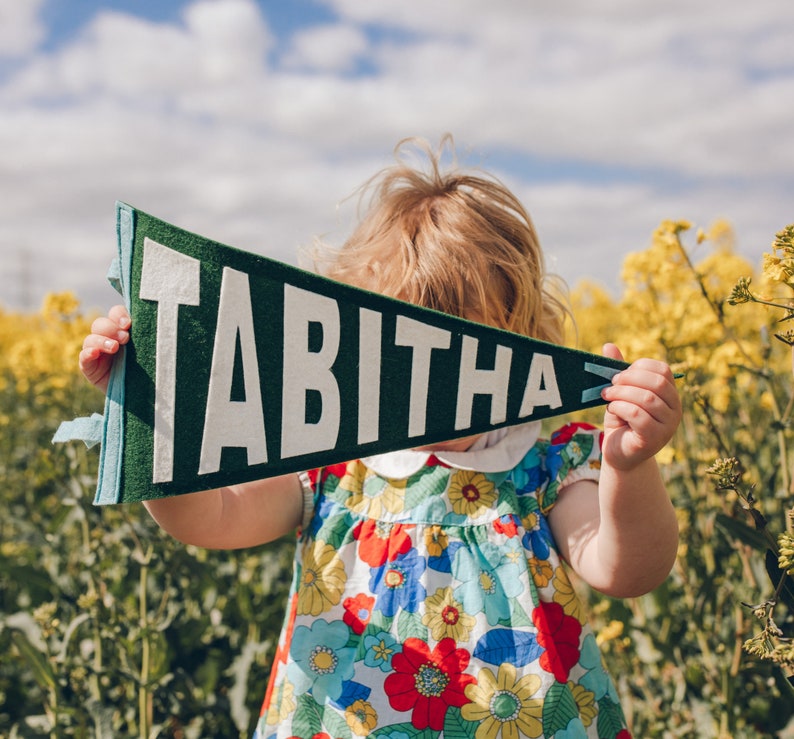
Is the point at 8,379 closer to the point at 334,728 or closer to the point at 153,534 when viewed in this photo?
the point at 153,534

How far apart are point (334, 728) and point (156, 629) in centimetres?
67

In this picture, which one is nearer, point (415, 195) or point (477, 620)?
point (477, 620)

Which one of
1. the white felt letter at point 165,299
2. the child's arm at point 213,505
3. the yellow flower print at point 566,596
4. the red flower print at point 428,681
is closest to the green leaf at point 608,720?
the yellow flower print at point 566,596

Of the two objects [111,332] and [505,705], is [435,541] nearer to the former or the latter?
[505,705]

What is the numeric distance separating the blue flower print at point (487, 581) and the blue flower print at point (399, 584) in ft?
0.19

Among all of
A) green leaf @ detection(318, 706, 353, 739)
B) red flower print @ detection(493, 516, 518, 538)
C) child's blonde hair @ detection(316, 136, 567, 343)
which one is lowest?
green leaf @ detection(318, 706, 353, 739)

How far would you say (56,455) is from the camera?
189 centimetres

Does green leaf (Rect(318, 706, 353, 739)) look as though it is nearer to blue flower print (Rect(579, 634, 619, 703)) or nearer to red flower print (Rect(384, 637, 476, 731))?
red flower print (Rect(384, 637, 476, 731))

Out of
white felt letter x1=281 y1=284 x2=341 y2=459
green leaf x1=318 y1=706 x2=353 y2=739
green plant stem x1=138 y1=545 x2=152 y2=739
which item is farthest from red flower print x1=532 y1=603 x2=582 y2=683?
green plant stem x1=138 y1=545 x2=152 y2=739

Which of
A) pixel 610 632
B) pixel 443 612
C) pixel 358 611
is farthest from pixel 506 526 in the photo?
pixel 610 632

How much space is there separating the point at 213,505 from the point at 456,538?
379 mm

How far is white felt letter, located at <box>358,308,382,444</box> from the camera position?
3.55ft

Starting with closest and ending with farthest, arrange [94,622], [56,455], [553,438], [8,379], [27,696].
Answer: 1. [553,438]
2. [94,622]
3. [56,455]
4. [27,696]
5. [8,379]

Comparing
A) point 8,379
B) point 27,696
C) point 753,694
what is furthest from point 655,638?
point 8,379
